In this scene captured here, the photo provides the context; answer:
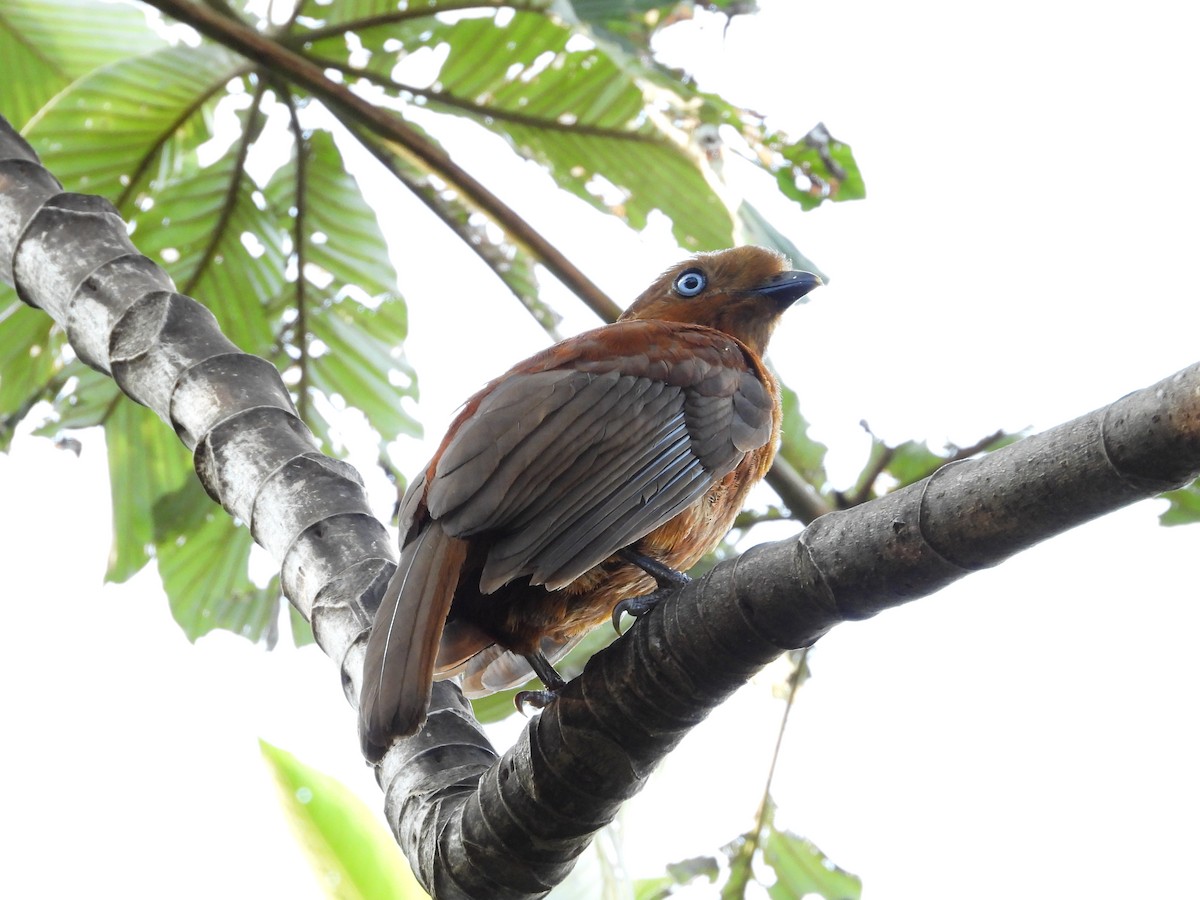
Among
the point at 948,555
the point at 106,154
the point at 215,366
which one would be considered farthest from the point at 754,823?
the point at 106,154

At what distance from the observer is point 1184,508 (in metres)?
3.09

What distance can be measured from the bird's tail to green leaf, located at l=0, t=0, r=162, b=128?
9.25ft

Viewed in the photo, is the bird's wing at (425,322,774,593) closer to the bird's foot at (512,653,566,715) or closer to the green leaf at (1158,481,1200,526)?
the bird's foot at (512,653,566,715)

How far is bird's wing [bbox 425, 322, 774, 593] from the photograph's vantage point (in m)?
2.39

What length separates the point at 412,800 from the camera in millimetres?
2256

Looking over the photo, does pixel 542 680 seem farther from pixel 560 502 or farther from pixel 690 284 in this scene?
pixel 690 284

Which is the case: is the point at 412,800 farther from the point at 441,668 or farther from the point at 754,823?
the point at 754,823

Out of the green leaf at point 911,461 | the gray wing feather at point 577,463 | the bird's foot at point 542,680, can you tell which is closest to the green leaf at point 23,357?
the gray wing feather at point 577,463

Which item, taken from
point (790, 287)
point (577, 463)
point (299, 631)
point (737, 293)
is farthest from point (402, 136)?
point (299, 631)

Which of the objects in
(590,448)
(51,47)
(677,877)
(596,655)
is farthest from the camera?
(51,47)

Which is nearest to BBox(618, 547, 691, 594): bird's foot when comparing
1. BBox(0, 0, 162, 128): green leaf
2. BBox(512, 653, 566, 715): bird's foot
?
BBox(512, 653, 566, 715): bird's foot

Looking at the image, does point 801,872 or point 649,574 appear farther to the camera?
point 801,872

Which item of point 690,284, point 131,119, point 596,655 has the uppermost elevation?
point 131,119

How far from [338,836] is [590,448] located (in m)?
1.09
